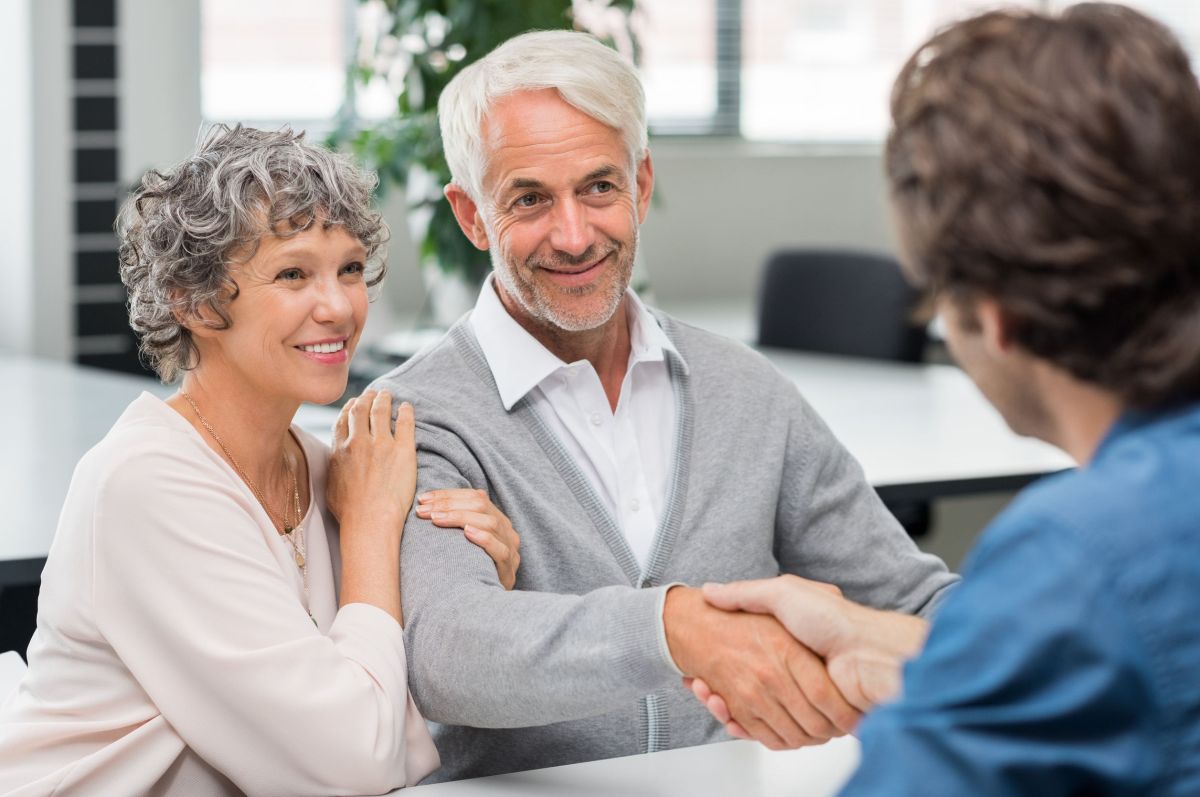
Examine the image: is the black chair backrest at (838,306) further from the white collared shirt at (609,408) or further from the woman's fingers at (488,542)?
the woman's fingers at (488,542)

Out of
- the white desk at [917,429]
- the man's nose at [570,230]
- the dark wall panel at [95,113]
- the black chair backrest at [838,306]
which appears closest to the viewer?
the man's nose at [570,230]

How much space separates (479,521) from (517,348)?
0.26 meters

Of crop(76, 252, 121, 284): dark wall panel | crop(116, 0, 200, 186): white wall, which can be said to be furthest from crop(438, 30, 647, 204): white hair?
crop(76, 252, 121, 284): dark wall panel

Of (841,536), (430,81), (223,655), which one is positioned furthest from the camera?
(430,81)

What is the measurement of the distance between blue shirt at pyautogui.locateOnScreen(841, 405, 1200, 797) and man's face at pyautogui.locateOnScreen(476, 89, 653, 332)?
1.02 meters

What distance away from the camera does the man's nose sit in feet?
5.81

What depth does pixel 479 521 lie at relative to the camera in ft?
5.18

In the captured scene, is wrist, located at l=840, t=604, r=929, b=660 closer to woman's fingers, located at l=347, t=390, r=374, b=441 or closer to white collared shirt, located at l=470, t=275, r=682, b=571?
white collared shirt, located at l=470, t=275, r=682, b=571

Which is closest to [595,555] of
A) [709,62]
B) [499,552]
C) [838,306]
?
[499,552]

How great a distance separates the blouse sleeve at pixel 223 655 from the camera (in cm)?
136

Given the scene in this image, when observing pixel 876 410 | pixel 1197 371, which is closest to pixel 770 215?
pixel 876 410

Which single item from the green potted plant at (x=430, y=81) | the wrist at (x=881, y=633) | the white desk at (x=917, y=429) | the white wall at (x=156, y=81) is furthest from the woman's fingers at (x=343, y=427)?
the white wall at (x=156, y=81)

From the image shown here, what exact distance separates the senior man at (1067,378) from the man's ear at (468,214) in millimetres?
969

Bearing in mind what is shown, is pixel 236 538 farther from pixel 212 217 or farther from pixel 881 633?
pixel 881 633
